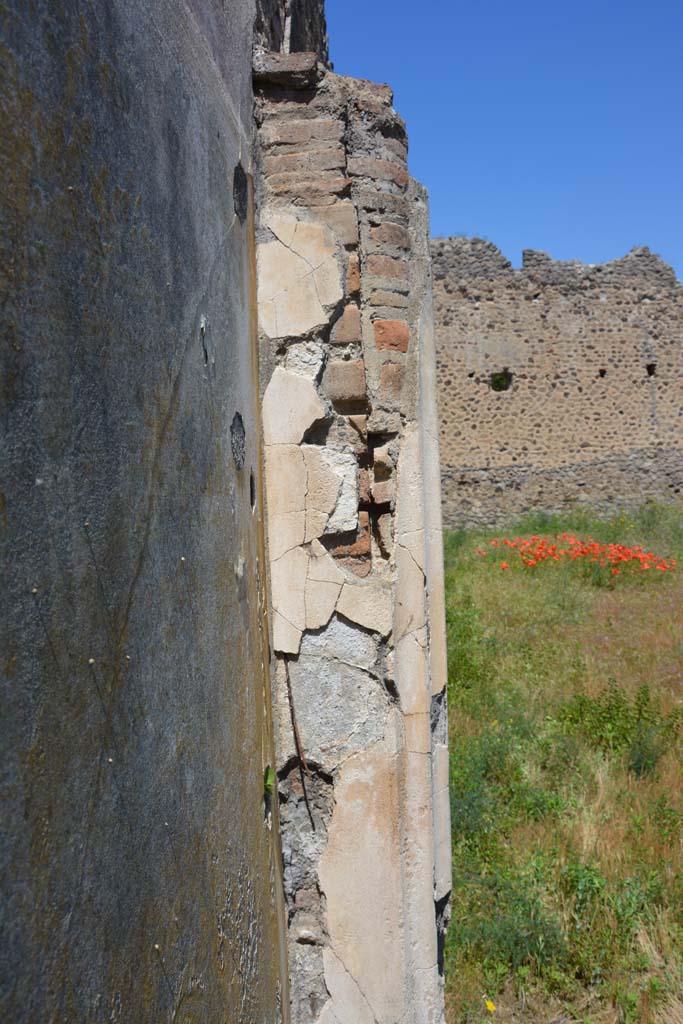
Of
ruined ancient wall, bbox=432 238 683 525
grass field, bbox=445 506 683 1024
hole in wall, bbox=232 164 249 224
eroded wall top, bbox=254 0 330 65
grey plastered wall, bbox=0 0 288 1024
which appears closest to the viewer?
grey plastered wall, bbox=0 0 288 1024

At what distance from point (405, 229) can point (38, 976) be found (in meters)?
1.97

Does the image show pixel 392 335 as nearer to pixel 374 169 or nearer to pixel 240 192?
pixel 374 169

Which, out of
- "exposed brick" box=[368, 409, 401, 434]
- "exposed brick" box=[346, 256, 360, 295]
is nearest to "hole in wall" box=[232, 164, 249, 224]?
"exposed brick" box=[346, 256, 360, 295]

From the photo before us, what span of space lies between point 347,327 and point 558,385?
13478 mm

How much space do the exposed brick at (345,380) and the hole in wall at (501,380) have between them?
13.0 metres

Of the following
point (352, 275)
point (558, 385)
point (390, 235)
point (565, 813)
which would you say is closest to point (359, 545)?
point (352, 275)

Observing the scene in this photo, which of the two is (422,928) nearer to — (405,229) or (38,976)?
(38,976)

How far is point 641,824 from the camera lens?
13.8 feet

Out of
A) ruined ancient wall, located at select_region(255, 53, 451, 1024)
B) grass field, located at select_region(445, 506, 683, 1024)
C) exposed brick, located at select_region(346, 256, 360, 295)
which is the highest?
exposed brick, located at select_region(346, 256, 360, 295)

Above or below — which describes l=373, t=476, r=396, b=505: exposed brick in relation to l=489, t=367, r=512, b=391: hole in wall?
below

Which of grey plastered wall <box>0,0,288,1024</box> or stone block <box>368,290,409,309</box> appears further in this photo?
stone block <box>368,290,409,309</box>

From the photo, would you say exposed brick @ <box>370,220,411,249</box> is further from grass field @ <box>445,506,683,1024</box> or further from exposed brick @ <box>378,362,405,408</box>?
grass field @ <box>445,506,683,1024</box>

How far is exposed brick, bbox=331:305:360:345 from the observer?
216cm

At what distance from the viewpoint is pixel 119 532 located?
0.98 metres
